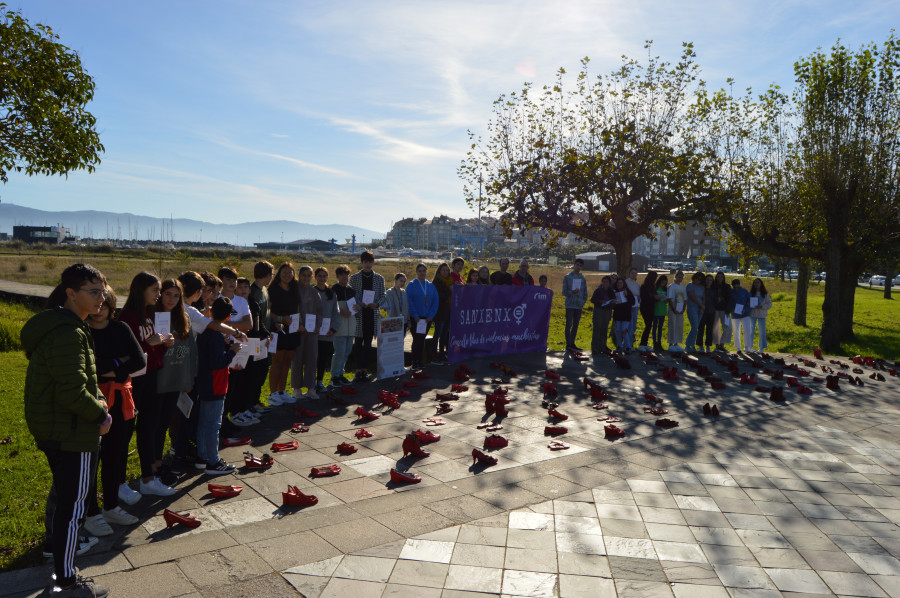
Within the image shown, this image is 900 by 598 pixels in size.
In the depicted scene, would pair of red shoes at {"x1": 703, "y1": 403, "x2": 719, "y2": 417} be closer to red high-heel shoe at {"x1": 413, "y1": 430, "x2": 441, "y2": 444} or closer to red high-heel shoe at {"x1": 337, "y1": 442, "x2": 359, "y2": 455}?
red high-heel shoe at {"x1": 413, "y1": 430, "x2": 441, "y2": 444}

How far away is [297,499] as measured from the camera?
16.1 ft

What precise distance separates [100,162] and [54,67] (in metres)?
1.42

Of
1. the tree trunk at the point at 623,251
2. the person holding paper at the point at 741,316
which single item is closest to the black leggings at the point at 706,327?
the person holding paper at the point at 741,316

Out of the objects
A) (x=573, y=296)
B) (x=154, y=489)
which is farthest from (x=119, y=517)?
(x=573, y=296)

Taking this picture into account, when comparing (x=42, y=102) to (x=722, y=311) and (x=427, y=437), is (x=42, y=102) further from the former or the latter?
(x=722, y=311)

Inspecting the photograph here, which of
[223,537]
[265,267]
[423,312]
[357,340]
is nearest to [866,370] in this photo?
[423,312]

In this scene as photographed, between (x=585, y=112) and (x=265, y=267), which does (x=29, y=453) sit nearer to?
(x=265, y=267)

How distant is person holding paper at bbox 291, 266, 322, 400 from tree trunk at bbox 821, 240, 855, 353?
14.7 metres

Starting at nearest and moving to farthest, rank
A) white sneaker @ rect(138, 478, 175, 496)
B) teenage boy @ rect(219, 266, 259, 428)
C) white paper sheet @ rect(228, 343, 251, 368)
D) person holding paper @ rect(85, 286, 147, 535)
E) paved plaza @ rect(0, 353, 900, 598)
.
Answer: paved plaza @ rect(0, 353, 900, 598) < person holding paper @ rect(85, 286, 147, 535) < white sneaker @ rect(138, 478, 175, 496) < white paper sheet @ rect(228, 343, 251, 368) < teenage boy @ rect(219, 266, 259, 428)

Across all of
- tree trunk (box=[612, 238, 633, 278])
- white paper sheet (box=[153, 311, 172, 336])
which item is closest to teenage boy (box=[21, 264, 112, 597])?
white paper sheet (box=[153, 311, 172, 336])

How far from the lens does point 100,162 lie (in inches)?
369

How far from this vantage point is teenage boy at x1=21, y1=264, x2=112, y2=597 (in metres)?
3.44

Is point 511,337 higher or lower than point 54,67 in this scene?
lower

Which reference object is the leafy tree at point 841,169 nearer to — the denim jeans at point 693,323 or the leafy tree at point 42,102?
the denim jeans at point 693,323
